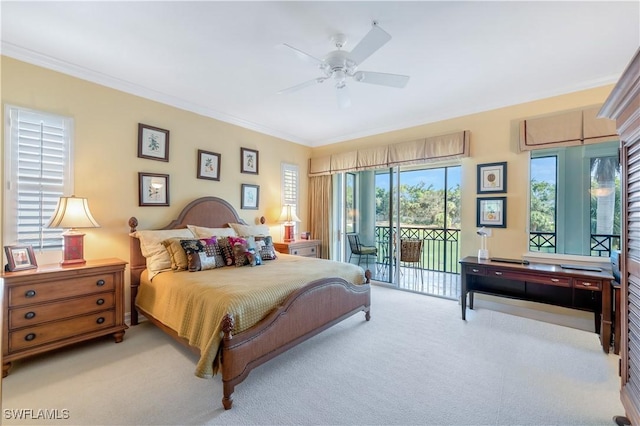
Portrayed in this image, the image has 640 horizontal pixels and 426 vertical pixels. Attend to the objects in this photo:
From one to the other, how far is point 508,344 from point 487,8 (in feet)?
9.62

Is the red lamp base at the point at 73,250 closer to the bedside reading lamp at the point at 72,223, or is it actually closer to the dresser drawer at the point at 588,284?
the bedside reading lamp at the point at 72,223

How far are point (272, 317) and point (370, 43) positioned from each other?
2184 millimetres

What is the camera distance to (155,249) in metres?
3.17

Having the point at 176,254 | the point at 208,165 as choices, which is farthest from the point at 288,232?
the point at 176,254

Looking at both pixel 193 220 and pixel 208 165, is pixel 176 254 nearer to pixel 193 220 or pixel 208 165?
pixel 193 220

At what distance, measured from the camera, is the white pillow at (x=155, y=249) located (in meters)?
3.07

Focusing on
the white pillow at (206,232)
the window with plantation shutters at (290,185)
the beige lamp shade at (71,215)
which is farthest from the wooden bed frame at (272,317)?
the window with plantation shutters at (290,185)

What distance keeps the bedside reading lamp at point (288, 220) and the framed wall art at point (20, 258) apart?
3.05m

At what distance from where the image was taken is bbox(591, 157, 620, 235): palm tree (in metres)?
3.94

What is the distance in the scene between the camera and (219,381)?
2.27m

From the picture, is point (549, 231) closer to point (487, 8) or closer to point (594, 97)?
point (594, 97)

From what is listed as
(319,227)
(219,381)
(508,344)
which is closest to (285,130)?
(319,227)

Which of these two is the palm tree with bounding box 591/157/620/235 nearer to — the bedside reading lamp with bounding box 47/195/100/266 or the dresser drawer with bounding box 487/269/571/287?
the dresser drawer with bounding box 487/269/571/287

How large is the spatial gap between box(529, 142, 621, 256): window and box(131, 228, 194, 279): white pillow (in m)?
4.42
